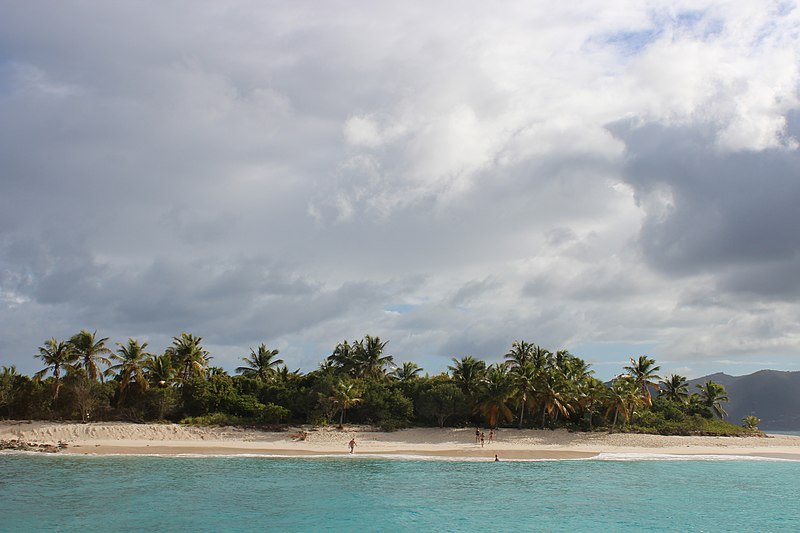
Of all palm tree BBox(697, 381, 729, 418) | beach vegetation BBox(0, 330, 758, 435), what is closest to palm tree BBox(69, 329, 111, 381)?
beach vegetation BBox(0, 330, 758, 435)

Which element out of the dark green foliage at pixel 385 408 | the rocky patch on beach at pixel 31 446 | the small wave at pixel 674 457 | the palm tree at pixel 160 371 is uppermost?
the palm tree at pixel 160 371

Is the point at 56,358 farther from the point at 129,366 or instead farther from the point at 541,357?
the point at 541,357

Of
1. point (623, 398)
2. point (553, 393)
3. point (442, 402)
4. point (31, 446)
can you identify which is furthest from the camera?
point (623, 398)

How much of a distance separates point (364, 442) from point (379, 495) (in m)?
26.1

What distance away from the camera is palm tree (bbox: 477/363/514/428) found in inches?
2670

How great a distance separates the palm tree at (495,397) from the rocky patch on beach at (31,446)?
138 ft

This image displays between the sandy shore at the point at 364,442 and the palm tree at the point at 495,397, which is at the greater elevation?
the palm tree at the point at 495,397

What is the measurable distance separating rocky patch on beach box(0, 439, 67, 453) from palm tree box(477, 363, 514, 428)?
4216cm

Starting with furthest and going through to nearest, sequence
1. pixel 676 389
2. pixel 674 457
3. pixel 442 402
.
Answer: pixel 676 389, pixel 442 402, pixel 674 457

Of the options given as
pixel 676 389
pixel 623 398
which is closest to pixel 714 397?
pixel 676 389

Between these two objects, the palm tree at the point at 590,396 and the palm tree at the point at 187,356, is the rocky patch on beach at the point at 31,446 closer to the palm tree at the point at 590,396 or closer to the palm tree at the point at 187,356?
the palm tree at the point at 187,356

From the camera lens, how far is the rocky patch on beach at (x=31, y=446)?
179ft

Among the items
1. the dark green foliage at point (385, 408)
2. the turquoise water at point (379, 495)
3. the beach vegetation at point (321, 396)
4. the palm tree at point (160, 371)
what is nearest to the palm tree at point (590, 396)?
the beach vegetation at point (321, 396)

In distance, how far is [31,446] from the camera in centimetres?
5625
